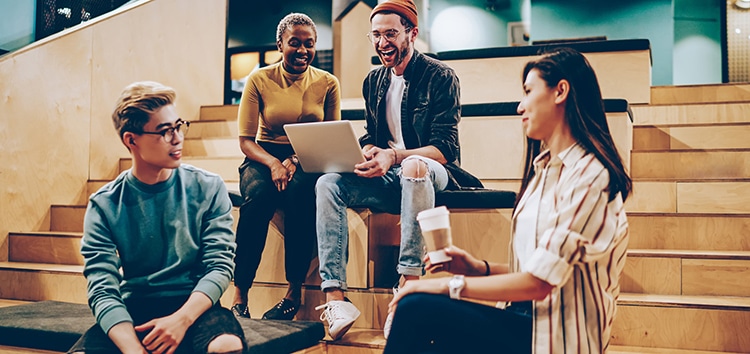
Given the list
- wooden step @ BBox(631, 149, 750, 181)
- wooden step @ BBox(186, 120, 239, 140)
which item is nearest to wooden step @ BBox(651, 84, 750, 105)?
wooden step @ BBox(631, 149, 750, 181)

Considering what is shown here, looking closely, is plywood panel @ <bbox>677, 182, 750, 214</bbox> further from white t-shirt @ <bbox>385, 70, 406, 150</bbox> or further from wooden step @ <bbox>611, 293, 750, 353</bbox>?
white t-shirt @ <bbox>385, 70, 406, 150</bbox>

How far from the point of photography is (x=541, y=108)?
1.46 m

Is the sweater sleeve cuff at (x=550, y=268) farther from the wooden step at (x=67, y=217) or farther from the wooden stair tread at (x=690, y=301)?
the wooden step at (x=67, y=217)

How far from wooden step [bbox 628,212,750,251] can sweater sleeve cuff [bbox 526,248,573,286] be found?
1710 mm

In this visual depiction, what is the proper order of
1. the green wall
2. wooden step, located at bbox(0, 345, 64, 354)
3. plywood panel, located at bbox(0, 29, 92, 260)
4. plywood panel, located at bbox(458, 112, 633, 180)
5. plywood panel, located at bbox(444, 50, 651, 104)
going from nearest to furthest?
wooden step, located at bbox(0, 345, 64, 354) < plywood panel, located at bbox(458, 112, 633, 180) < plywood panel, located at bbox(0, 29, 92, 260) < plywood panel, located at bbox(444, 50, 651, 104) < the green wall

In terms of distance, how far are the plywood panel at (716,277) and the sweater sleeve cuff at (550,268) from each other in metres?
1.47

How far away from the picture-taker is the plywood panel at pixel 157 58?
423 cm

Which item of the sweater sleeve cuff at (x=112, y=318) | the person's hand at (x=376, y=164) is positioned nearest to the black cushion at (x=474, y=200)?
the person's hand at (x=376, y=164)

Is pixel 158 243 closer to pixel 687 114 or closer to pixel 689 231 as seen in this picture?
pixel 689 231

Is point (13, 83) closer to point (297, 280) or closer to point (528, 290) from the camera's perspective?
point (297, 280)

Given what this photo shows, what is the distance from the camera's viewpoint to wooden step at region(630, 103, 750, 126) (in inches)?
151

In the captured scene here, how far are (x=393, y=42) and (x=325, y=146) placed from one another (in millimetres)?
497

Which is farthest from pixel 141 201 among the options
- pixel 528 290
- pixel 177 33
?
pixel 177 33

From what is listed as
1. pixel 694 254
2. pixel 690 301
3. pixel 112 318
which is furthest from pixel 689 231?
pixel 112 318
